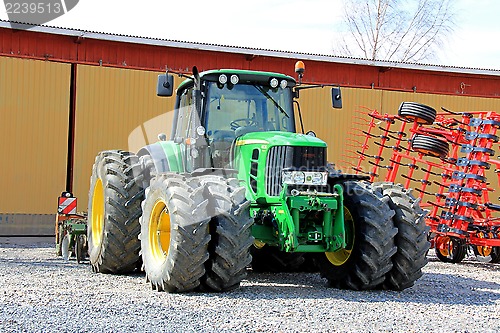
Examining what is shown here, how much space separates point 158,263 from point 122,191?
155 centimetres

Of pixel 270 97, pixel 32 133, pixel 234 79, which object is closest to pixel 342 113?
pixel 32 133

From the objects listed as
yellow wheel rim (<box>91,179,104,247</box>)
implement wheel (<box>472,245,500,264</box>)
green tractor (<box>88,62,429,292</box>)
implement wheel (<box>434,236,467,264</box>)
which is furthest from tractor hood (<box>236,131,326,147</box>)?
implement wheel (<box>472,245,500,264</box>)

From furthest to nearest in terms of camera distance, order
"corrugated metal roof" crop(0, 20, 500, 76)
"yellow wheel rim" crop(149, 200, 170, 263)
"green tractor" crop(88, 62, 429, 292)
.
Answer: "corrugated metal roof" crop(0, 20, 500, 76), "yellow wheel rim" crop(149, 200, 170, 263), "green tractor" crop(88, 62, 429, 292)

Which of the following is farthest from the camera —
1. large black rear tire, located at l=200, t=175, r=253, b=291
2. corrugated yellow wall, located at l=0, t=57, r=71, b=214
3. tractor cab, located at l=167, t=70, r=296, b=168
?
corrugated yellow wall, located at l=0, t=57, r=71, b=214

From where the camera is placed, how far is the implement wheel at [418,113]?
1432cm

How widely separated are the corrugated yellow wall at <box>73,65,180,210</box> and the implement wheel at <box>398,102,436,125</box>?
5387 millimetres

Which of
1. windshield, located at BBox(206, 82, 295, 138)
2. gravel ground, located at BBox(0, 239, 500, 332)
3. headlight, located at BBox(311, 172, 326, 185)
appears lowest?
gravel ground, located at BBox(0, 239, 500, 332)

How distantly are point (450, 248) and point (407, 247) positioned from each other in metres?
5.33

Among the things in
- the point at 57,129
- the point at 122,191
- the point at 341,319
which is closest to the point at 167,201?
the point at 122,191

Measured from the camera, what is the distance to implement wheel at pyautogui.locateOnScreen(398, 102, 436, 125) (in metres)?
14.3

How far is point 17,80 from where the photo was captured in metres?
16.7

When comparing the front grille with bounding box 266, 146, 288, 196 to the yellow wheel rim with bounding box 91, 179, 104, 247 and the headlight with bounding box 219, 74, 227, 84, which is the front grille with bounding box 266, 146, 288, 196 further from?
the yellow wheel rim with bounding box 91, 179, 104, 247

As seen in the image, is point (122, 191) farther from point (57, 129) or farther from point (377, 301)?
point (57, 129)

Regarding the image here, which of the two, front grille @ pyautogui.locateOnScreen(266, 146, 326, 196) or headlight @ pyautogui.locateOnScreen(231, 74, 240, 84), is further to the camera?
headlight @ pyautogui.locateOnScreen(231, 74, 240, 84)
